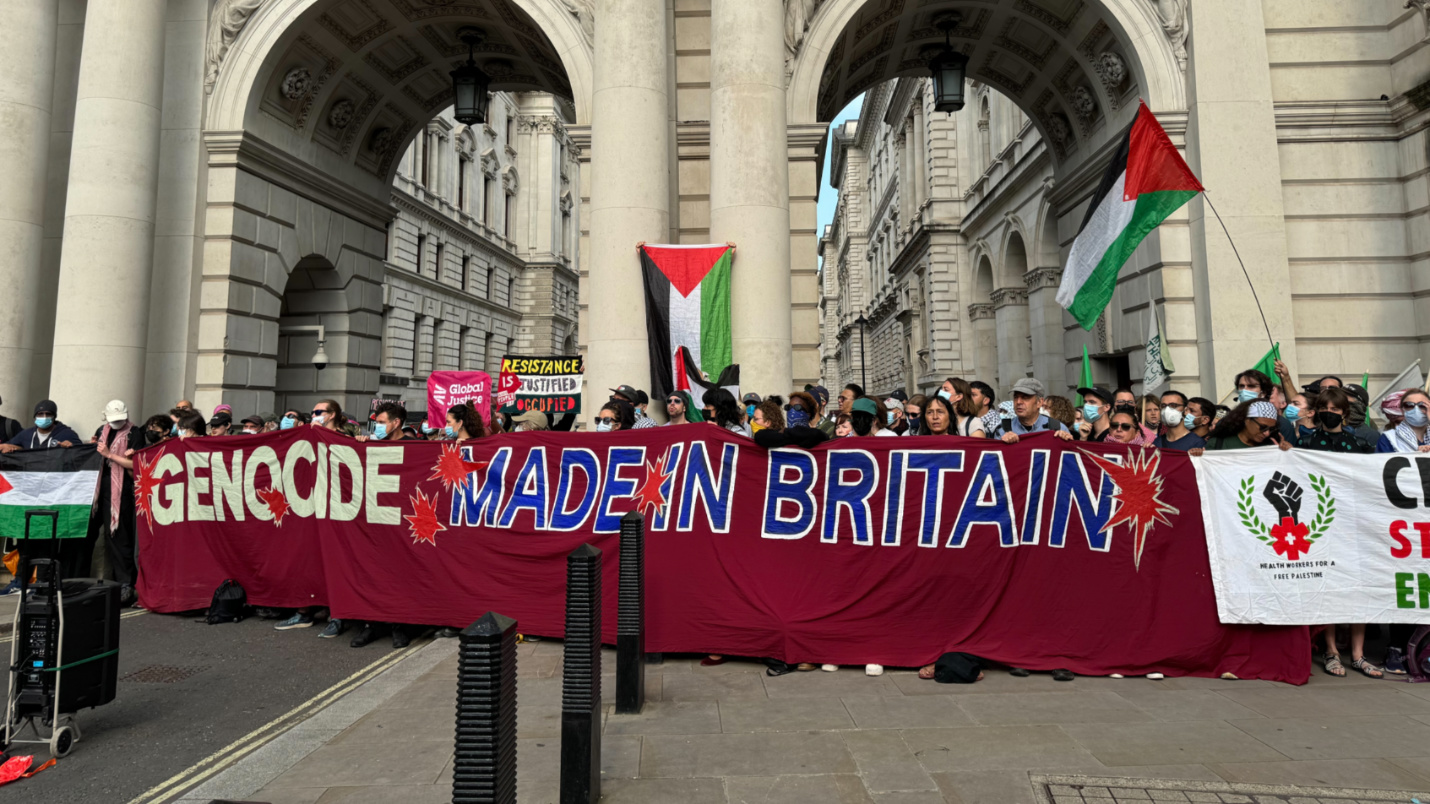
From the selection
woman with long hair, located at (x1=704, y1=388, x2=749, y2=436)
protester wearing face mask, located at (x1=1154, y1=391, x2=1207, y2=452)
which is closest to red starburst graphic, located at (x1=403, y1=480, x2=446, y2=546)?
woman with long hair, located at (x1=704, y1=388, x2=749, y2=436)

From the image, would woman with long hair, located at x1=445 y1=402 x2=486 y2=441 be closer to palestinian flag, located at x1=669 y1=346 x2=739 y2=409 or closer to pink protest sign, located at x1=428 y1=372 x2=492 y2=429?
palestinian flag, located at x1=669 y1=346 x2=739 y2=409

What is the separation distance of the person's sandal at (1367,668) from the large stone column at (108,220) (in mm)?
15019

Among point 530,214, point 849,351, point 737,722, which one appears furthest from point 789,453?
point 849,351

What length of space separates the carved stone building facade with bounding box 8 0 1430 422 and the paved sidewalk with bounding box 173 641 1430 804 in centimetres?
593

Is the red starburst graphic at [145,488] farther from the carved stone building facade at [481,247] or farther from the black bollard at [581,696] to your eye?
the carved stone building facade at [481,247]

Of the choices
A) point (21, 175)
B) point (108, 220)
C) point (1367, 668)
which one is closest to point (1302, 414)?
point (1367, 668)

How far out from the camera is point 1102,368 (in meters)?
14.9

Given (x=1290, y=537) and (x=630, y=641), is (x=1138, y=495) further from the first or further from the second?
(x=630, y=641)

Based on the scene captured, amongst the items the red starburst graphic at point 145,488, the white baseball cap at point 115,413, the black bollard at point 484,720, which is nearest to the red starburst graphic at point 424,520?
the red starburst graphic at point 145,488

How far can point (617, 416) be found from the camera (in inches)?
323

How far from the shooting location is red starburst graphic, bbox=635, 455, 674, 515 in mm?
6734

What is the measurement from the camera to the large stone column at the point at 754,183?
36.2 ft

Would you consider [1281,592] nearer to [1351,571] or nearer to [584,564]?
[1351,571]

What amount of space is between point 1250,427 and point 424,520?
23.4 ft
